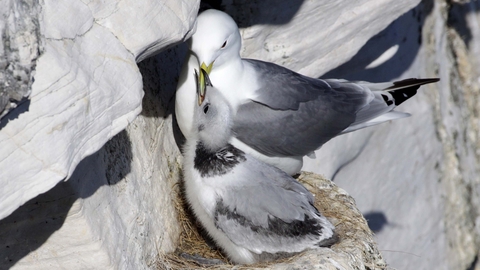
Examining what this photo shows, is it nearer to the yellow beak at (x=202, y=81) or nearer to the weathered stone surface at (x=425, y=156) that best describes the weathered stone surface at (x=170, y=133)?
the weathered stone surface at (x=425, y=156)

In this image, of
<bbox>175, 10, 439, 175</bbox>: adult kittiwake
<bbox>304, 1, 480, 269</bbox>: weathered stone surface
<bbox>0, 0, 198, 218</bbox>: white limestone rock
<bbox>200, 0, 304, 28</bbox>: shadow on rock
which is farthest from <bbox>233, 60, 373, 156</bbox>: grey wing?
<bbox>304, 1, 480, 269</bbox>: weathered stone surface

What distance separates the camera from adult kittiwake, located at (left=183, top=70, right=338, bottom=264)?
2984mm

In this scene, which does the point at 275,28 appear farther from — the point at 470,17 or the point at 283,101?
the point at 470,17

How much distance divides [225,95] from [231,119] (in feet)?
0.53

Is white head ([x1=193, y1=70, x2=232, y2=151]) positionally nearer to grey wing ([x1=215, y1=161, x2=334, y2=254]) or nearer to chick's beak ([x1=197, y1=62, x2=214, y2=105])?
chick's beak ([x1=197, y1=62, x2=214, y2=105])

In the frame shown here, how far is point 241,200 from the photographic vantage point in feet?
9.79

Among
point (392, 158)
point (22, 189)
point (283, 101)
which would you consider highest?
point (22, 189)

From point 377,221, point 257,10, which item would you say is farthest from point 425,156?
point 257,10

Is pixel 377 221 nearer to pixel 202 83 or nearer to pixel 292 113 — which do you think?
pixel 292 113

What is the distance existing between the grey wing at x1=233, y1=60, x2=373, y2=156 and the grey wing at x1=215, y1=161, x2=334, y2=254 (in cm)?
36

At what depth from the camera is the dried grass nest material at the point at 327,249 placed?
2932 mm

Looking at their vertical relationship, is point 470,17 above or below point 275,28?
below

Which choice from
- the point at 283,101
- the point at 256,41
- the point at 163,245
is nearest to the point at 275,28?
the point at 256,41

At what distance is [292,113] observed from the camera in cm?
344
